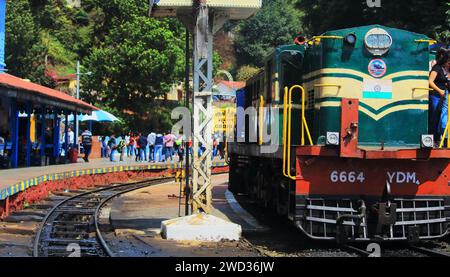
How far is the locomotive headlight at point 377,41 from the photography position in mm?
9617

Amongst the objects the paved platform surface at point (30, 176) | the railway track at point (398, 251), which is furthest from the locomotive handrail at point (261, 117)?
the paved platform surface at point (30, 176)

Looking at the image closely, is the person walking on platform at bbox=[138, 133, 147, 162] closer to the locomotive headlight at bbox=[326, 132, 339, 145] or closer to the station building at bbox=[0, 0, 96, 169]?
the station building at bbox=[0, 0, 96, 169]

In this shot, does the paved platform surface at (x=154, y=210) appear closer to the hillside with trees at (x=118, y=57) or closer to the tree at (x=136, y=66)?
the hillside with trees at (x=118, y=57)

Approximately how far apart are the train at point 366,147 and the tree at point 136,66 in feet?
106

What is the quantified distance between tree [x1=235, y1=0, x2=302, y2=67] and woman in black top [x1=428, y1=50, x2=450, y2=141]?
76453mm

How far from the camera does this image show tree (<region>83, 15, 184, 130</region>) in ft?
137

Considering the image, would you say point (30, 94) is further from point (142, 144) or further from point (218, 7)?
point (218, 7)

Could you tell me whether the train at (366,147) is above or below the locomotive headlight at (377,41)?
below

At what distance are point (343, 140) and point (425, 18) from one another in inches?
513

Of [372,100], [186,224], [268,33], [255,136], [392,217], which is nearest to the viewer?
[392,217]

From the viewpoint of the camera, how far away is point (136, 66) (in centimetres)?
4234

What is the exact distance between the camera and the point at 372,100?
9625mm
